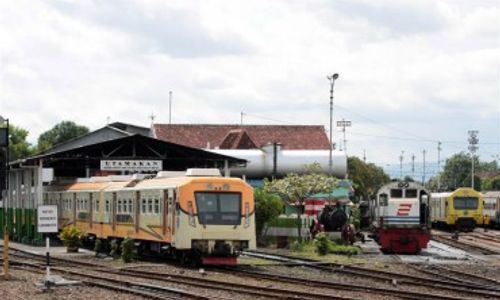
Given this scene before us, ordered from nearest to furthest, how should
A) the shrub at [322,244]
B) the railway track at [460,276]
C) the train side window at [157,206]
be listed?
the railway track at [460,276] → the train side window at [157,206] → the shrub at [322,244]

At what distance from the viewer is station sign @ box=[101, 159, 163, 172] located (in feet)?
126

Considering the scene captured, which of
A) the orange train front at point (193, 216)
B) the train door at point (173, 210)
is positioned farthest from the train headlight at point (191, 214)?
the train door at point (173, 210)

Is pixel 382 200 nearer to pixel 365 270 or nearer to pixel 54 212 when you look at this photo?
pixel 365 270

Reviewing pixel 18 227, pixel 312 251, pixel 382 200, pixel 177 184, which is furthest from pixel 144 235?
pixel 18 227

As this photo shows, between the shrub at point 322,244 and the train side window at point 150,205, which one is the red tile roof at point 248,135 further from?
the train side window at point 150,205

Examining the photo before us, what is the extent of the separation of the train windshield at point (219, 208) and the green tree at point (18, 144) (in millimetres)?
81251

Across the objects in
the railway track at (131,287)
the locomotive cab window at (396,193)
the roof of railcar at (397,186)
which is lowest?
the railway track at (131,287)

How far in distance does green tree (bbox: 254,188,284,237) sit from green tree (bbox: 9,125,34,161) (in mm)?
70156

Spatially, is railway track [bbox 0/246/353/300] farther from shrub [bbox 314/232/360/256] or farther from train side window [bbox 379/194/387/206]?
train side window [bbox 379/194/387/206]

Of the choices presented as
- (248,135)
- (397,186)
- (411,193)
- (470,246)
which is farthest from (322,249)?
(248,135)

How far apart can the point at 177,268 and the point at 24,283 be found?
17.8 feet

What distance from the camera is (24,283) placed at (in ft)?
67.1

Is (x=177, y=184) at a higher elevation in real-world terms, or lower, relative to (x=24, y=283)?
higher

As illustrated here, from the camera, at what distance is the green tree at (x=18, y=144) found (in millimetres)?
106875
